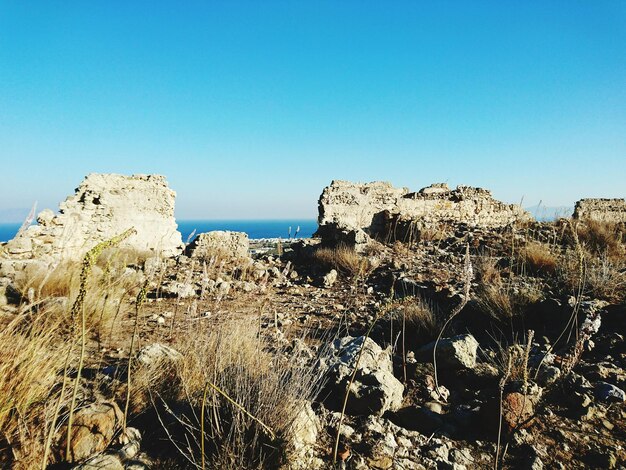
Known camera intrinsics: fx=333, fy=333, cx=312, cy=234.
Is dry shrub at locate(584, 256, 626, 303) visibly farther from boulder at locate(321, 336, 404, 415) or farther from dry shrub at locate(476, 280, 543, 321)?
boulder at locate(321, 336, 404, 415)

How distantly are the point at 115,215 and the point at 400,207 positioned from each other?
10.3 m

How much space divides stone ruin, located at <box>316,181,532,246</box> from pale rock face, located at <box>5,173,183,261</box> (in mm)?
5157

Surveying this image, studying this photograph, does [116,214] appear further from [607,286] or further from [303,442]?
[607,286]

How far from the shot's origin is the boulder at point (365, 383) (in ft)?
7.47

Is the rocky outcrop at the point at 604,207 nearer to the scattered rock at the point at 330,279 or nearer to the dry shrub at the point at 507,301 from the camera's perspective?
the scattered rock at the point at 330,279

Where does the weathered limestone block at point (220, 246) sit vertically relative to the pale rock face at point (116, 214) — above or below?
below

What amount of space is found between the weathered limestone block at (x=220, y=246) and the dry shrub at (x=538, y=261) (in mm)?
6267

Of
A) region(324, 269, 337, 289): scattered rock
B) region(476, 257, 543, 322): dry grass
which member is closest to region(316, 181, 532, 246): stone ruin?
region(324, 269, 337, 289): scattered rock

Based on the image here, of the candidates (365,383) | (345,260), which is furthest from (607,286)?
(345,260)

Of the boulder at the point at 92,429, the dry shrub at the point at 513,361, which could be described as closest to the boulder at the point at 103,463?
the boulder at the point at 92,429

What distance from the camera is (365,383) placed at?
239 centimetres

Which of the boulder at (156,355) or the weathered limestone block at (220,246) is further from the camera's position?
the weathered limestone block at (220,246)

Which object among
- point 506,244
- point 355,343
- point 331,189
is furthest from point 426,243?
point 355,343

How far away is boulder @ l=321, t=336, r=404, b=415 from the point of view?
2277 millimetres
